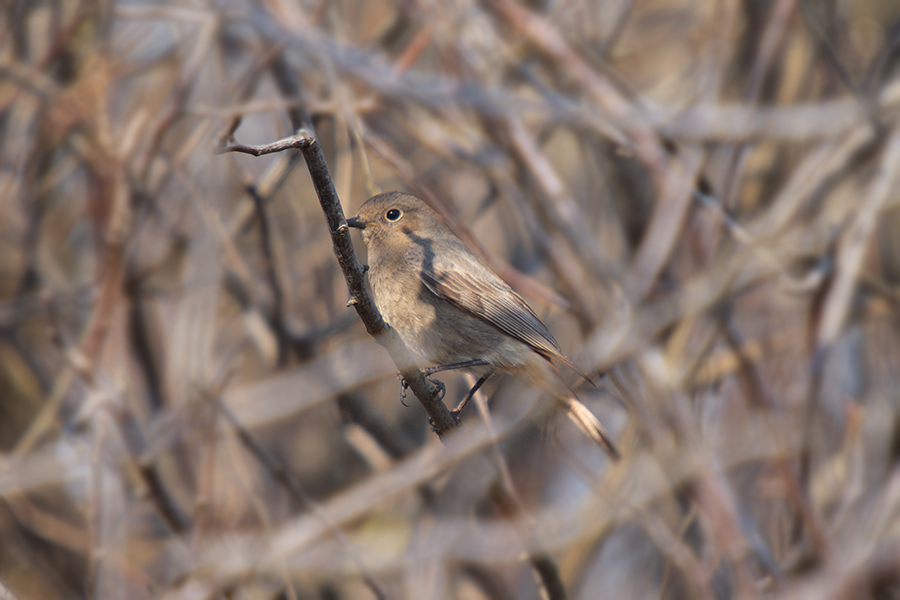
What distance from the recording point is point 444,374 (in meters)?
5.84

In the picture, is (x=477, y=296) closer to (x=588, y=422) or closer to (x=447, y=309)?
(x=447, y=309)

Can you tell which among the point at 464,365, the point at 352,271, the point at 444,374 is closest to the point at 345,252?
the point at 352,271

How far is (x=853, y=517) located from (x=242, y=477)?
4654mm

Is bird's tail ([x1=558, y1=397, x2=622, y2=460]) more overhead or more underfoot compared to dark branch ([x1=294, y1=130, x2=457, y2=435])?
more underfoot

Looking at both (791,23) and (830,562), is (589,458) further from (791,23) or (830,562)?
(791,23)

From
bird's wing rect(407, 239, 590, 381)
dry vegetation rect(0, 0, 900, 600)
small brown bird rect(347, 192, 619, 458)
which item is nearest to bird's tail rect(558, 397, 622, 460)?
small brown bird rect(347, 192, 619, 458)

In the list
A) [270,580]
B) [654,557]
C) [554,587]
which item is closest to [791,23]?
[654,557]

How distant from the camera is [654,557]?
6195 mm

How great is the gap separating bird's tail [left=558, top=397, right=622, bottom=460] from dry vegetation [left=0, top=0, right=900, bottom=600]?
49 cm

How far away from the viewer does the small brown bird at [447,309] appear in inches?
159

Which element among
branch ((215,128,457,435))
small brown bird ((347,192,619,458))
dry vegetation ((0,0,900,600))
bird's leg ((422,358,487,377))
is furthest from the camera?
dry vegetation ((0,0,900,600))

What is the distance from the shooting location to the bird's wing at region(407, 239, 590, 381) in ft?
13.3

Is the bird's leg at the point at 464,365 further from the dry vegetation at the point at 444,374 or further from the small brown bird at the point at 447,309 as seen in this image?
the dry vegetation at the point at 444,374

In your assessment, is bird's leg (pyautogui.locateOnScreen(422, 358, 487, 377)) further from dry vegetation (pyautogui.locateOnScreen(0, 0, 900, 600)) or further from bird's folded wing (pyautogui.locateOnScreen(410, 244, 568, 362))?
dry vegetation (pyautogui.locateOnScreen(0, 0, 900, 600))
